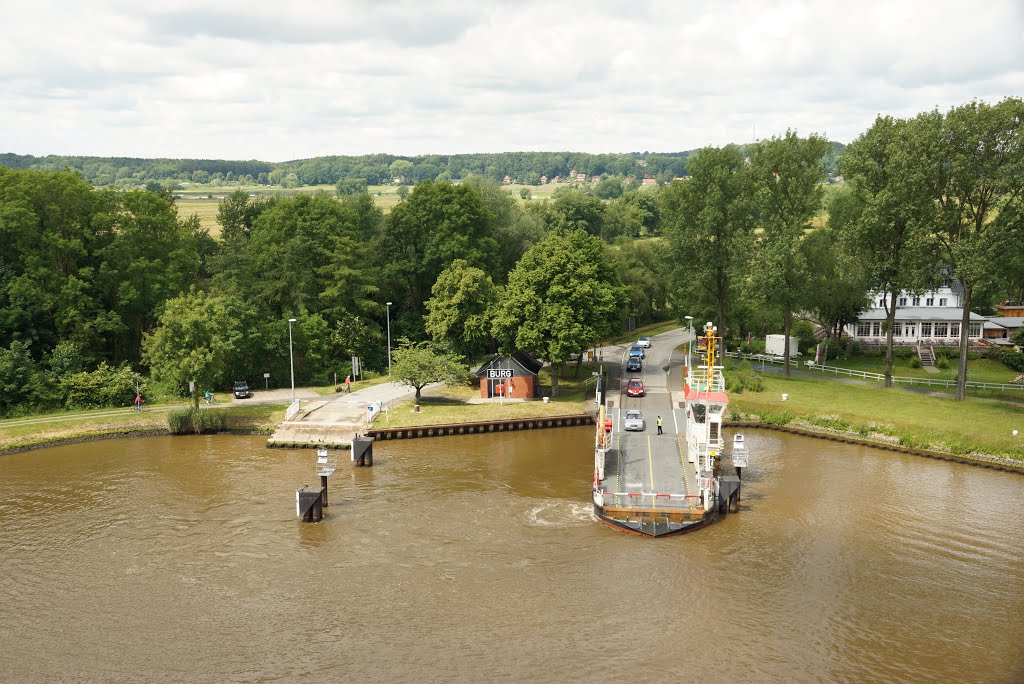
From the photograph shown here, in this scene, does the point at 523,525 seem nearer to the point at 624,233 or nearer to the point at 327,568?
the point at 327,568

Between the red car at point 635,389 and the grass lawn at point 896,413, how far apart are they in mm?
7043

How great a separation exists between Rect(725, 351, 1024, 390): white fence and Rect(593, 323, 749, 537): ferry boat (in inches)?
962

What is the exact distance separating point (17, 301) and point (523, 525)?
50934 mm

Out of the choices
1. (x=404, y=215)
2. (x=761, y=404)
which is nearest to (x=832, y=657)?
(x=761, y=404)

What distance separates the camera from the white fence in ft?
212

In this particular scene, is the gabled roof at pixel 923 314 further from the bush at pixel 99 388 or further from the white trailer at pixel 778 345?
the bush at pixel 99 388

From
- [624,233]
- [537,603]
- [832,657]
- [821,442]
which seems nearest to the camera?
[832,657]

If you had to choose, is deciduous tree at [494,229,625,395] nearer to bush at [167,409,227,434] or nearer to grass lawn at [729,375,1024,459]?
grass lawn at [729,375,1024,459]

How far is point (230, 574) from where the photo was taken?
35031 mm

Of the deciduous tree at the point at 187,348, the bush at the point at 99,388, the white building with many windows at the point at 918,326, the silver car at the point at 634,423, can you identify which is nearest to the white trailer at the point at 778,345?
the white building with many windows at the point at 918,326

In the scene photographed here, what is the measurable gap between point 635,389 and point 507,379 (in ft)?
33.6

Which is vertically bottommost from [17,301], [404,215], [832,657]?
[832,657]

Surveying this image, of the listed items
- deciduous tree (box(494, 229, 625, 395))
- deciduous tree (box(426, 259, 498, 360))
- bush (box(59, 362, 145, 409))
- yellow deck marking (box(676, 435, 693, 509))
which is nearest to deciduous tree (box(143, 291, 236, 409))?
bush (box(59, 362, 145, 409))

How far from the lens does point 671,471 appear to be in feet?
145
